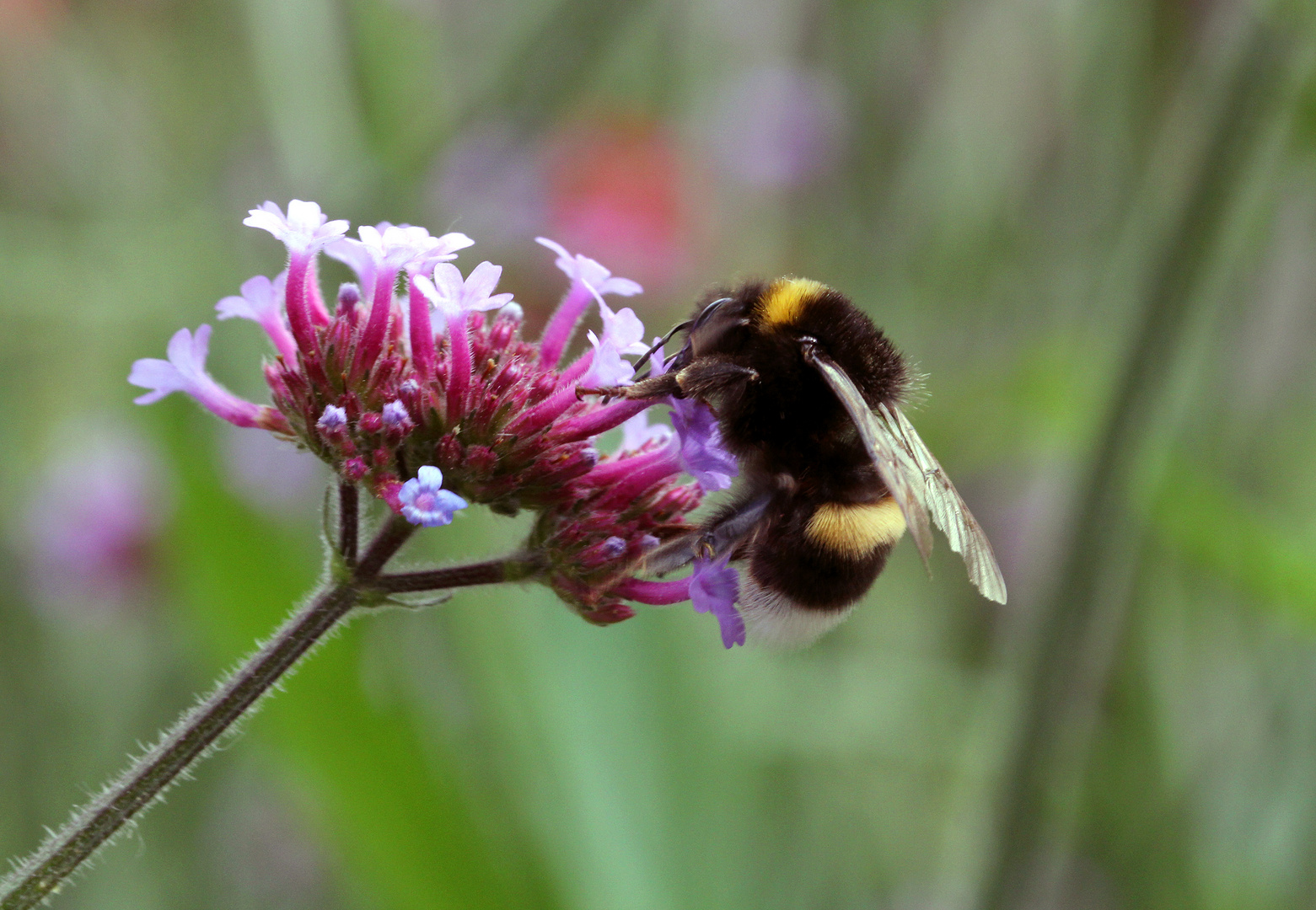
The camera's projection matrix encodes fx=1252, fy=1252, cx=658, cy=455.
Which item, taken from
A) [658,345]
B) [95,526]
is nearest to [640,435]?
[658,345]

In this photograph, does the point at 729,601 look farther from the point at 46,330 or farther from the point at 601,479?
the point at 46,330

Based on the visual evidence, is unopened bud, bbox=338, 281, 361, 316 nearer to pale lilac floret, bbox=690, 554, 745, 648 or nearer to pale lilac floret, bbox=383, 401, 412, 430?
pale lilac floret, bbox=383, 401, 412, 430

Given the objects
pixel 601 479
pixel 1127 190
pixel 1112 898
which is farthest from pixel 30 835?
pixel 1127 190

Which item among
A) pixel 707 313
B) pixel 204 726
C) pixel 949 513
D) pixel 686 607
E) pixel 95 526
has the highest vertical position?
pixel 707 313

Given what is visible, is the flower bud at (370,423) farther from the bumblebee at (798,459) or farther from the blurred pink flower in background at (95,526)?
the blurred pink flower in background at (95,526)

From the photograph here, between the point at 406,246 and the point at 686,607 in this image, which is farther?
the point at 686,607

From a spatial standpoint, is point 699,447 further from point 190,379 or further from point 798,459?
point 190,379
